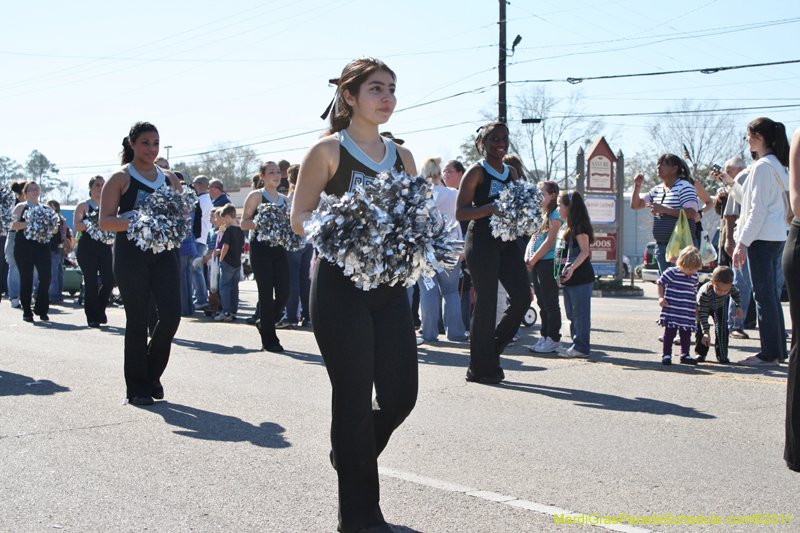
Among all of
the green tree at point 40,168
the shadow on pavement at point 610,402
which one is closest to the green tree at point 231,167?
the green tree at point 40,168

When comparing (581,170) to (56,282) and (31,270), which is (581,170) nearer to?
(56,282)

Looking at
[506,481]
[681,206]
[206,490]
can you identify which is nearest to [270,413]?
[206,490]

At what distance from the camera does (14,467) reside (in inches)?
169

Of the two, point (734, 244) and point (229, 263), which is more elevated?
point (734, 244)

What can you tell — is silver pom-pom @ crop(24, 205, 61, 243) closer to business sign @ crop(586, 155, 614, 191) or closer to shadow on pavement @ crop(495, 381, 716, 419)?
A: shadow on pavement @ crop(495, 381, 716, 419)

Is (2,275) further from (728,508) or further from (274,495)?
(728,508)

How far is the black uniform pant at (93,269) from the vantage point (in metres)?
11.1

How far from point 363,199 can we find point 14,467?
8.88ft

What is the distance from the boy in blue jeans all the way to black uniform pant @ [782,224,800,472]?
30.8 ft

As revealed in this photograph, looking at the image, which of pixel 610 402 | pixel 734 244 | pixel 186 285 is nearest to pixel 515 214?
pixel 610 402

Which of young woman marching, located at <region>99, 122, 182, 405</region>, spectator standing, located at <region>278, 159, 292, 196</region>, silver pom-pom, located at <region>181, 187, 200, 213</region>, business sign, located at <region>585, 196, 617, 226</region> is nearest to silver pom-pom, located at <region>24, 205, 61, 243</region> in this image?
spectator standing, located at <region>278, 159, 292, 196</region>

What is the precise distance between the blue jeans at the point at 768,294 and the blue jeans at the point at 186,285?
28.7 feet

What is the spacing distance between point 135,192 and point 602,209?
1724 cm

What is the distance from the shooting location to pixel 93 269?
36.6 ft
